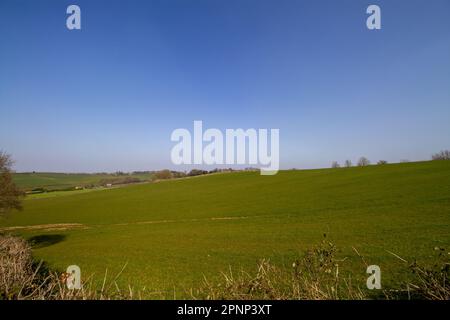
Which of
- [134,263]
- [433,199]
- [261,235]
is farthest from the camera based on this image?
[433,199]

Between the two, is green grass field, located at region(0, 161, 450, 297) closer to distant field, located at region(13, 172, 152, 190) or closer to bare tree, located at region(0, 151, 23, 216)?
bare tree, located at region(0, 151, 23, 216)

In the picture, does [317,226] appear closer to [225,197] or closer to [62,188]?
[225,197]

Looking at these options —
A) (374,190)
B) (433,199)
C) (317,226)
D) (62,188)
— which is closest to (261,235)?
(317,226)

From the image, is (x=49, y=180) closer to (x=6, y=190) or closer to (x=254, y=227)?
(x=6, y=190)

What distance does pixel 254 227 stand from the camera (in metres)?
30.8

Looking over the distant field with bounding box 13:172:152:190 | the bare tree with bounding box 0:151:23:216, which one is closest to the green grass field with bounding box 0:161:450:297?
the bare tree with bounding box 0:151:23:216

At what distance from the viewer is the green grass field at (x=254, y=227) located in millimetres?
18484

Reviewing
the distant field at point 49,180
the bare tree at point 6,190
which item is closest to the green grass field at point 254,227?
the bare tree at point 6,190

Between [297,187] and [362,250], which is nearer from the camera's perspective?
[362,250]

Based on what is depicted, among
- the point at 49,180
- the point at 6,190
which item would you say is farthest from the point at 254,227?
the point at 49,180

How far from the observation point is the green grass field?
60.6ft

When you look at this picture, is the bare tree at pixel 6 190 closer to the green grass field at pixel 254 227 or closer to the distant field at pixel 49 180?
the green grass field at pixel 254 227

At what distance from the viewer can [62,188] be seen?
103 meters
